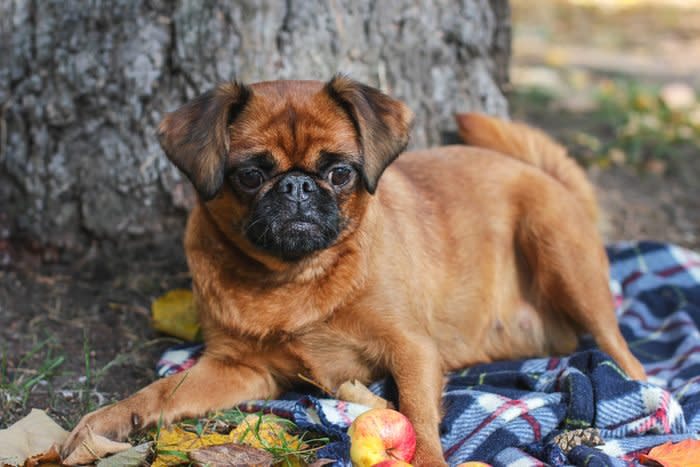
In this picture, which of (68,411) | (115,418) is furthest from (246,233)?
(68,411)

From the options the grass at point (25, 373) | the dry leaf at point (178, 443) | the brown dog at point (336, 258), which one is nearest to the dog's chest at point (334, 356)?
the brown dog at point (336, 258)

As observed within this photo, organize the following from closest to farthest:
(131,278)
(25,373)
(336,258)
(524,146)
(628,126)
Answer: (336,258) → (25,373) → (131,278) → (524,146) → (628,126)

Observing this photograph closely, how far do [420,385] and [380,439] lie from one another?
49cm

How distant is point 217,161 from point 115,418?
1007 millimetres

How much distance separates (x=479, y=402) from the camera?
3320 millimetres

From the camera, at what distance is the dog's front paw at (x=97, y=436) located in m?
2.95

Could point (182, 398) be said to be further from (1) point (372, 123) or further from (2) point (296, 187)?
(1) point (372, 123)

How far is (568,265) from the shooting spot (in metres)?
4.04

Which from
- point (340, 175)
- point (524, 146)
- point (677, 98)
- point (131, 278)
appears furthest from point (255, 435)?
point (677, 98)

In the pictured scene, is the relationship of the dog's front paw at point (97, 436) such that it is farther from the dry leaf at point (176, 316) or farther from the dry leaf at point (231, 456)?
the dry leaf at point (176, 316)

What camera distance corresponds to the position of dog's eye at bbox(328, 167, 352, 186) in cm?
326

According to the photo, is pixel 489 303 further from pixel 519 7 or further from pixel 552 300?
pixel 519 7

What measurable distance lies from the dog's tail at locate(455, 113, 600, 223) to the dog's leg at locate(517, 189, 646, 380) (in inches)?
14.6

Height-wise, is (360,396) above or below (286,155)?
below
